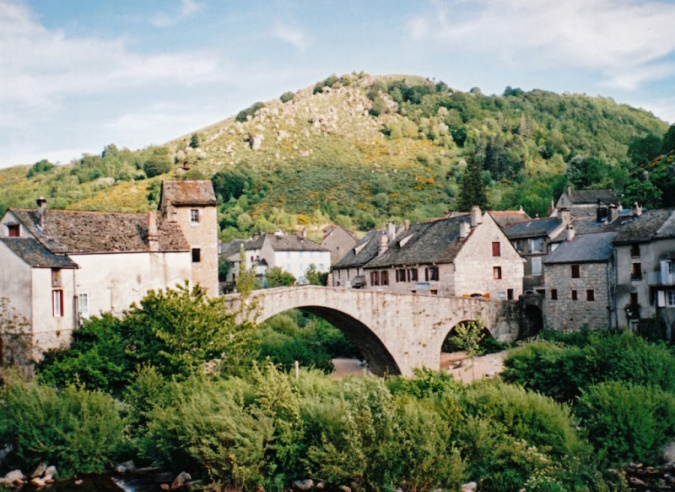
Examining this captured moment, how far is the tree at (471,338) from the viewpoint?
33125mm

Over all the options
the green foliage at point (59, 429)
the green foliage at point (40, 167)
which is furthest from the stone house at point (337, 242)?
the green foliage at point (40, 167)

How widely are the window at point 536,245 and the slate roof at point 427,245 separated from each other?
780cm

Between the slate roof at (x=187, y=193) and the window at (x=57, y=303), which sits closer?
the window at (x=57, y=303)

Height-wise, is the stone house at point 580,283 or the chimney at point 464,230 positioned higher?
the chimney at point 464,230

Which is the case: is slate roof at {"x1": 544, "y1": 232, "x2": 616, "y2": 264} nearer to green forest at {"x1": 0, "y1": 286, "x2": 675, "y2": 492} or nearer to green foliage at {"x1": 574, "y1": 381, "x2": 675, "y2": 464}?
green forest at {"x1": 0, "y1": 286, "x2": 675, "y2": 492}

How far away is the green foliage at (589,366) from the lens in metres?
26.3

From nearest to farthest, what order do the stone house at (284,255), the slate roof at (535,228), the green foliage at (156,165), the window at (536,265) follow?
1. the window at (536,265)
2. the slate roof at (535,228)
3. the stone house at (284,255)
4. the green foliage at (156,165)

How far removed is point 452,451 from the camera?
1900cm

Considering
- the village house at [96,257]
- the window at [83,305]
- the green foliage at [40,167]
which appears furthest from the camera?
the green foliage at [40,167]

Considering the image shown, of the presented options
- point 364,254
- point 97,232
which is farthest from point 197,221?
point 364,254

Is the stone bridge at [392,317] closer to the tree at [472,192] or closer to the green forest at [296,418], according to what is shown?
the green forest at [296,418]

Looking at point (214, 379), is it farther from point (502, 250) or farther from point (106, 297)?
point (502, 250)

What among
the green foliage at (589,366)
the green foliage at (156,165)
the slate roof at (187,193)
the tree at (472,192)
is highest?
the green foliage at (156,165)

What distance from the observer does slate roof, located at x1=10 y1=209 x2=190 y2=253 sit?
28391 mm
